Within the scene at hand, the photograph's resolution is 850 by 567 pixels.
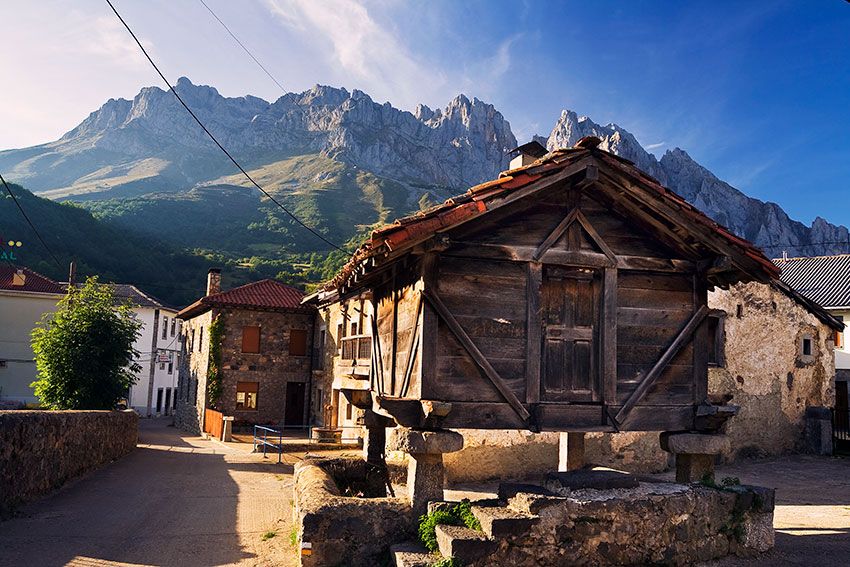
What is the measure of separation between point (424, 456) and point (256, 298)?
2026 cm

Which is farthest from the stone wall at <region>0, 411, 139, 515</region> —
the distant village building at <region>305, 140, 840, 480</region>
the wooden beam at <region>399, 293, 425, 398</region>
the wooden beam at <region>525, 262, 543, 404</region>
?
the wooden beam at <region>525, 262, 543, 404</region>

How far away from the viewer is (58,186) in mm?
122875

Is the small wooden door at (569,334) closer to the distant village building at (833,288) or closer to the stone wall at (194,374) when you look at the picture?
the distant village building at (833,288)

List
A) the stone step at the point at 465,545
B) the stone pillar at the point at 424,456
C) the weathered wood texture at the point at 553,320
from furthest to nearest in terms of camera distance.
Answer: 1. the weathered wood texture at the point at 553,320
2. the stone pillar at the point at 424,456
3. the stone step at the point at 465,545

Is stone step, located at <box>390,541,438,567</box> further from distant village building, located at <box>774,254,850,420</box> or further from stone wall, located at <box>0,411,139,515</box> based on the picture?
distant village building, located at <box>774,254,850,420</box>

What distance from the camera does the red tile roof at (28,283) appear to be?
30297 mm

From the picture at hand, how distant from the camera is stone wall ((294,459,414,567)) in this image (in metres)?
5.68

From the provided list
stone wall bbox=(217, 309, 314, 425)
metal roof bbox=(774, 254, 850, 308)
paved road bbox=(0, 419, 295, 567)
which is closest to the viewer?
paved road bbox=(0, 419, 295, 567)

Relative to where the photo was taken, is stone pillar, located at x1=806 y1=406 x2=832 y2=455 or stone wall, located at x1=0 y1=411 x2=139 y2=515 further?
stone pillar, located at x1=806 y1=406 x2=832 y2=455

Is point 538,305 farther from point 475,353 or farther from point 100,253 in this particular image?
point 100,253

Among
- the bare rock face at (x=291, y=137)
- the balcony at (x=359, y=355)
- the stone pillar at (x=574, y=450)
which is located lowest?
the stone pillar at (x=574, y=450)

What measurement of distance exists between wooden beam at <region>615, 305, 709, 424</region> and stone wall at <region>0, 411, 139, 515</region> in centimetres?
825

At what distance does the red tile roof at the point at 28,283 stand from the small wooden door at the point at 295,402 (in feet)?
50.4

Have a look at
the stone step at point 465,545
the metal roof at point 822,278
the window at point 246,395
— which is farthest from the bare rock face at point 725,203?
the stone step at point 465,545
